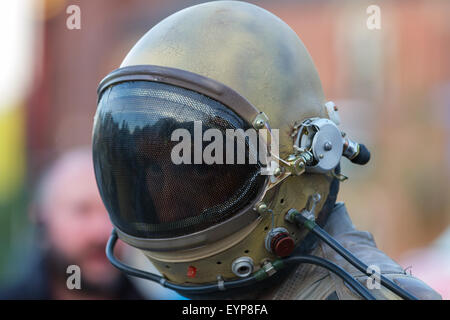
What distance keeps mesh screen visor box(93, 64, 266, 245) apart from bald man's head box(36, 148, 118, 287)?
2.42m

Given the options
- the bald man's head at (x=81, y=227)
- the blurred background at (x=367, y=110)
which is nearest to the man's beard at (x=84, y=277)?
the bald man's head at (x=81, y=227)

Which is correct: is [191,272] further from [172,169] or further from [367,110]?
[367,110]

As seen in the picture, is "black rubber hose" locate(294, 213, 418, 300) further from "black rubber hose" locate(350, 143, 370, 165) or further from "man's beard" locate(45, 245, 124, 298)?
"man's beard" locate(45, 245, 124, 298)

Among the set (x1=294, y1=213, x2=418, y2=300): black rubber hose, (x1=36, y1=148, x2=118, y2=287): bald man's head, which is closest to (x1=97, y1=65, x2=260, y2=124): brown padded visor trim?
(x1=294, y1=213, x2=418, y2=300): black rubber hose

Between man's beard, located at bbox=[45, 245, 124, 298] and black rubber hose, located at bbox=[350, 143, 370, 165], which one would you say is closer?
black rubber hose, located at bbox=[350, 143, 370, 165]

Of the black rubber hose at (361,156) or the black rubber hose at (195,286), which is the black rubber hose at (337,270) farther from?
the black rubber hose at (361,156)

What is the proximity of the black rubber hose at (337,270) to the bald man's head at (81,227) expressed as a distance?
2.54 metres

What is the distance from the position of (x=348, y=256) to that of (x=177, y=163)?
1.97 feet

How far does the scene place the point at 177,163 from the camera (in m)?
1.46

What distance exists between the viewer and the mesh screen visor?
1469mm

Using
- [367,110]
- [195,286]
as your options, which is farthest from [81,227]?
[367,110]

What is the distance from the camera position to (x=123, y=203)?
157 cm

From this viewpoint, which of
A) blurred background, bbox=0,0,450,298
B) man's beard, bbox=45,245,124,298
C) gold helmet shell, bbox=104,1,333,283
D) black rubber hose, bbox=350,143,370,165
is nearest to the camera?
gold helmet shell, bbox=104,1,333,283

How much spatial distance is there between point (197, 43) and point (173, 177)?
1.46 ft
